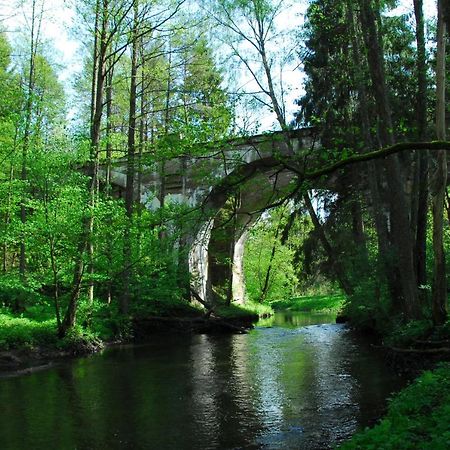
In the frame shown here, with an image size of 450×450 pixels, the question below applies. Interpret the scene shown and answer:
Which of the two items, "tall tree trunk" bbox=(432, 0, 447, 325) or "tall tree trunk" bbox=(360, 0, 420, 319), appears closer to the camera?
"tall tree trunk" bbox=(432, 0, 447, 325)

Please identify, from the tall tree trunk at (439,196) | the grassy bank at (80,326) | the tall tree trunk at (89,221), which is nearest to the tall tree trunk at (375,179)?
the tall tree trunk at (439,196)

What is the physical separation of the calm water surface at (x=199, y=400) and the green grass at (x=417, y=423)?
847 millimetres

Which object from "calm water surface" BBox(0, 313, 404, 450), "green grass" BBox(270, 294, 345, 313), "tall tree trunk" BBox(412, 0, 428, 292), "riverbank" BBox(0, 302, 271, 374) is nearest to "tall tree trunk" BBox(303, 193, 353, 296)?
"riverbank" BBox(0, 302, 271, 374)

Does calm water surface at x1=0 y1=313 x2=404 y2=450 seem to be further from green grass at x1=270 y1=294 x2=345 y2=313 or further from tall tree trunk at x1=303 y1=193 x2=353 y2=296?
green grass at x1=270 y1=294 x2=345 y2=313

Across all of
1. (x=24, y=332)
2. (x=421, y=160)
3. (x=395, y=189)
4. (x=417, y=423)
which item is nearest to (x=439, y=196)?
(x=395, y=189)

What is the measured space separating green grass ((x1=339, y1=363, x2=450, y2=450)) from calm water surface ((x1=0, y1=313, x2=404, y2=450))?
847 millimetres

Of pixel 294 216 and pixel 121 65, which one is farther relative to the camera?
pixel 121 65

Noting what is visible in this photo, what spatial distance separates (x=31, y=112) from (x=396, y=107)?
10059mm

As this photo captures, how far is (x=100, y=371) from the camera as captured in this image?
10.9 metres

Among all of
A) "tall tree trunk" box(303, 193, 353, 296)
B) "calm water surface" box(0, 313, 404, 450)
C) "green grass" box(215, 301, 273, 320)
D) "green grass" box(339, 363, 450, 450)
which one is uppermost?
"tall tree trunk" box(303, 193, 353, 296)

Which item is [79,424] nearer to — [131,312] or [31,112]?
[31,112]

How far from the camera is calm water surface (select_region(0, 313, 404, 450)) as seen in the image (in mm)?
6320

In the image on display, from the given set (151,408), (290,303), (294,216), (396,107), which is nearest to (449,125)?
(396,107)

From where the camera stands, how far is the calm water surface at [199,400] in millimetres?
6320
